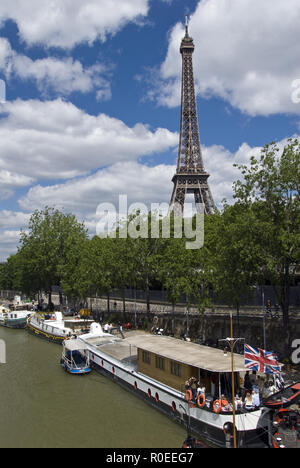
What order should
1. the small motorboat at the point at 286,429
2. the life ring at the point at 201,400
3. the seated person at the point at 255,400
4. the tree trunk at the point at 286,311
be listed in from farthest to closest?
the tree trunk at the point at 286,311 < the life ring at the point at 201,400 < the seated person at the point at 255,400 < the small motorboat at the point at 286,429

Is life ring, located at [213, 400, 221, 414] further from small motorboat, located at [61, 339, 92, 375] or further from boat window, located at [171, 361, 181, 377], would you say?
small motorboat, located at [61, 339, 92, 375]

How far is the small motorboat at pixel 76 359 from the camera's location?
32219mm

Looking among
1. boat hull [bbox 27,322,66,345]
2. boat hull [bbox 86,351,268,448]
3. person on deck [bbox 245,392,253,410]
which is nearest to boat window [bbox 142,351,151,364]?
boat hull [bbox 86,351,268,448]

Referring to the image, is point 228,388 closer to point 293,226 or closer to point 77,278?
point 293,226

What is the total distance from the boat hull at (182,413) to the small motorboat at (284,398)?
3.14 ft

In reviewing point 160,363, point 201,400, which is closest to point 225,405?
point 201,400

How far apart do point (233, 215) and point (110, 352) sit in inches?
651

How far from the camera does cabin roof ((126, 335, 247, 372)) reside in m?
20.4

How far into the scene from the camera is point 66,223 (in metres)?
71.8

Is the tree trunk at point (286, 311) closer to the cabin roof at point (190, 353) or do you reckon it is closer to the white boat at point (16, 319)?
the cabin roof at point (190, 353)

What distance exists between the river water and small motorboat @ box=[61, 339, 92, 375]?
0.70m

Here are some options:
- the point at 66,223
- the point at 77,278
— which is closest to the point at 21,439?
the point at 77,278

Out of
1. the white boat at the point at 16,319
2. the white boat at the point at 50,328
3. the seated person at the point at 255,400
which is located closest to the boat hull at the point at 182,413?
the seated person at the point at 255,400

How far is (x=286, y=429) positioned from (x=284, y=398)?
252 centimetres
